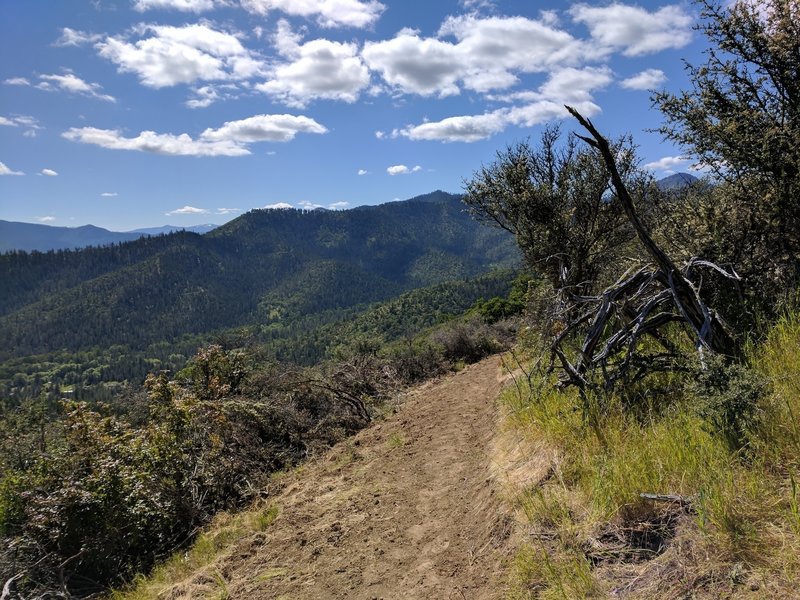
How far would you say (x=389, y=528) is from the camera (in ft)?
14.9

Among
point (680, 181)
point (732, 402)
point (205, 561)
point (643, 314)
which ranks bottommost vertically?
point (205, 561)

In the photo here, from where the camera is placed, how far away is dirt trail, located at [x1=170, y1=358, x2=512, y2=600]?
11.5 ft

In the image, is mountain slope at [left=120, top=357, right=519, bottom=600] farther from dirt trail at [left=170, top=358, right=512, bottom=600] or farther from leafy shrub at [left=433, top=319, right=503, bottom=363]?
leafy shrub at [left=433, top=319, right=503, bottom=363]

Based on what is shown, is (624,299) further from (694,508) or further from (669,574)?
(669,574)

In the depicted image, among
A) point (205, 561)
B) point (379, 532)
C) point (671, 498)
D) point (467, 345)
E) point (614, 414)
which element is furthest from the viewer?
point (467, 345)

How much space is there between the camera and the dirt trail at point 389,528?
351 centimetres

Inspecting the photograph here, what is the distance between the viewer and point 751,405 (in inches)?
101

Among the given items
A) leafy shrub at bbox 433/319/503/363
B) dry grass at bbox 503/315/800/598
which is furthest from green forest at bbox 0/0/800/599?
leafy shrub at bbox 433/319/503/363

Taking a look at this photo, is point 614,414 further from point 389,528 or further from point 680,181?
point 680,181

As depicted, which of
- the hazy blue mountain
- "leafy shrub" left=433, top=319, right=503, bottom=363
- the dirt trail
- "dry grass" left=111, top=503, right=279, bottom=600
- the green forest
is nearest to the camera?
the green forest

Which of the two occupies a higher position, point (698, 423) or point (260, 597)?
point (698, 423)

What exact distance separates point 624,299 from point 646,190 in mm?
10067

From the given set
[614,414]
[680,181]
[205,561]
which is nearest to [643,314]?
[614,414]

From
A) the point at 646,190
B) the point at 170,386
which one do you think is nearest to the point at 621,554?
the point at 170,386
